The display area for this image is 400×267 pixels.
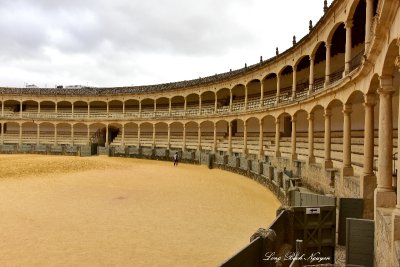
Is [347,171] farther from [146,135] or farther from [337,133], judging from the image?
[146,135]

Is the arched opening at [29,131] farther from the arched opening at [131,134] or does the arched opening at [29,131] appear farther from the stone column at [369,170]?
the stone column at [369,170]

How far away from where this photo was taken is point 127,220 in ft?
37.1

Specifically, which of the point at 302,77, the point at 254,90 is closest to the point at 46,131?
the point at 254,90

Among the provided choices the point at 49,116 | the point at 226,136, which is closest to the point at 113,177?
the point at 226,136

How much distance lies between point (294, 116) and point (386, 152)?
14.5 metres

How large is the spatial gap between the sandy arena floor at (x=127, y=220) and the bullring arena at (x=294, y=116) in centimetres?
352

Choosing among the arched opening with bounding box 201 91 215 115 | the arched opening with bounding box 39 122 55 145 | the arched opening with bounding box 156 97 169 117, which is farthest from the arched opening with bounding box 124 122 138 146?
the arched opening with bounding box 39 122 55 145

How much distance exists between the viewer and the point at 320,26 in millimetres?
17531

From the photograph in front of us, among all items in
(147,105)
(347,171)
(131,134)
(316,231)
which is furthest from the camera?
(147,105)

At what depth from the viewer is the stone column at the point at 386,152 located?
7.78 meters

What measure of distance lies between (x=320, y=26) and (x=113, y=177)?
15703mm

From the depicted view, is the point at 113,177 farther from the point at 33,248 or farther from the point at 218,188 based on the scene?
the point at 33,248

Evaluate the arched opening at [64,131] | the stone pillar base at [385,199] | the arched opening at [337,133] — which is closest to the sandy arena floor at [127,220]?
the stone pillar base at [385,199]
